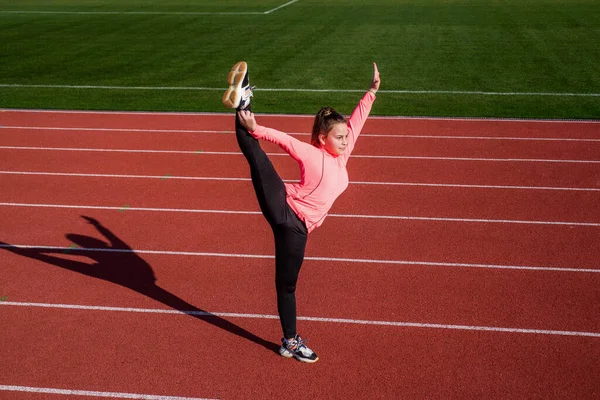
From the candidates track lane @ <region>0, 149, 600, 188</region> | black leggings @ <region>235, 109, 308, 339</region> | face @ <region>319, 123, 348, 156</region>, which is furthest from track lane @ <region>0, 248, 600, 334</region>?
track lane @ <region>0, 149, 600, 188</region>

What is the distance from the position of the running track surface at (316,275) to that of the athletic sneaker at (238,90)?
2008 millimetres

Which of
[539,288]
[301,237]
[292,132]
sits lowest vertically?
[292,132]

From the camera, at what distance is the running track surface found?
4625mm

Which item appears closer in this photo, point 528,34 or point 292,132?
point 292,132

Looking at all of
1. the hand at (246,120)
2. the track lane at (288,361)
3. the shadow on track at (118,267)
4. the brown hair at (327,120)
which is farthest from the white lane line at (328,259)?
the hand at (246,120)

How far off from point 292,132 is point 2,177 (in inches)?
179

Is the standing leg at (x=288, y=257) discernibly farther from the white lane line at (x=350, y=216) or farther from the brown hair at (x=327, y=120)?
the white lane line at (x=350, y=216)

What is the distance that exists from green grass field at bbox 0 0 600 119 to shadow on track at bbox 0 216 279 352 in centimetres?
605

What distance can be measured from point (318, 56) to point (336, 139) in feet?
45.8

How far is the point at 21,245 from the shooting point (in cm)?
686

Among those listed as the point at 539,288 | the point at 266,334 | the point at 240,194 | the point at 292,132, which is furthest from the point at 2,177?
the point at 539,288

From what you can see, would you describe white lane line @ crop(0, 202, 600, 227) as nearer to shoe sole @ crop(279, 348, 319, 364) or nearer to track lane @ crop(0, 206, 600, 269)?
track lane @ crop(0, 206, 600, 269)

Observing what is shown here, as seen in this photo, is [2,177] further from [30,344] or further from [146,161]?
[30,344]

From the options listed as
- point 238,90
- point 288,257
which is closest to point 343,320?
point 288,257
